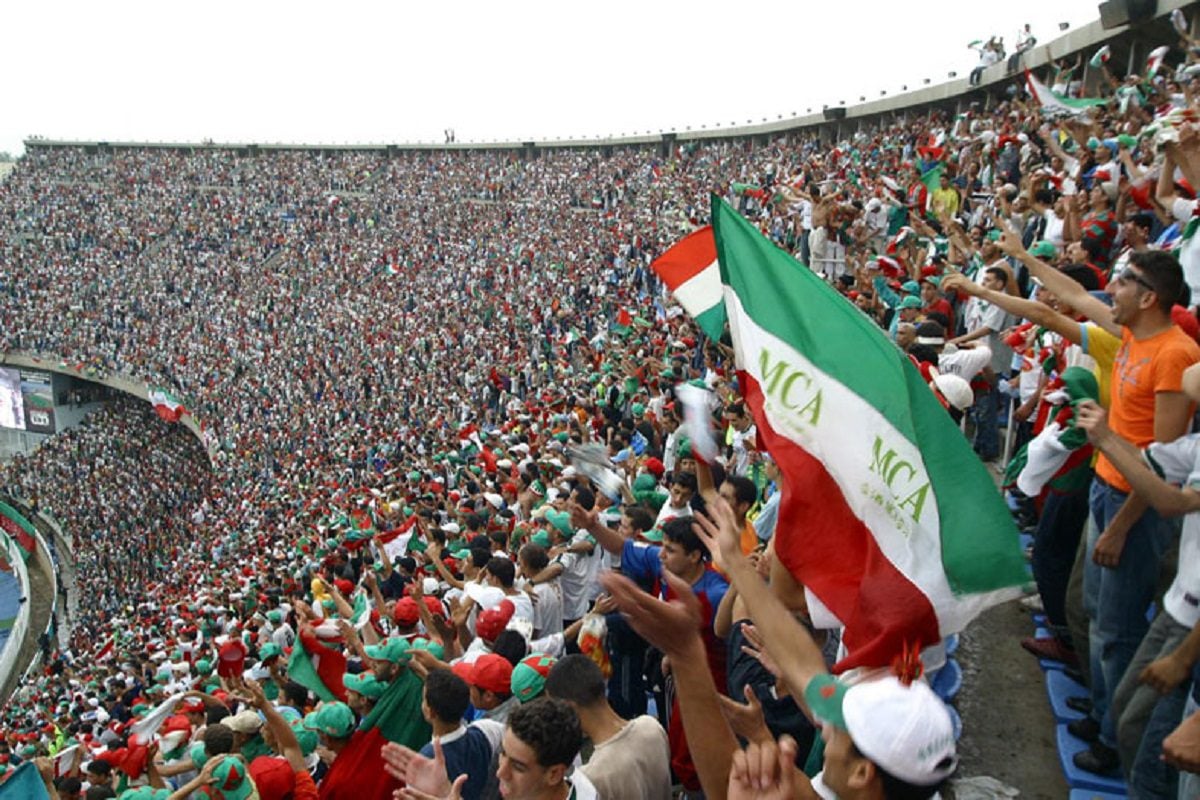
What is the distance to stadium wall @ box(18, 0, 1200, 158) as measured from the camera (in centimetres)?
1393

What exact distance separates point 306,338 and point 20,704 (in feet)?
52.7

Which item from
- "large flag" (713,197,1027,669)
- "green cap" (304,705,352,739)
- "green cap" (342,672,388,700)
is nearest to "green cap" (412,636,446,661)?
"green cap" (342,672,388,700)

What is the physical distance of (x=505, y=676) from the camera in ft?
12.5

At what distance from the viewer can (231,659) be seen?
8656mm

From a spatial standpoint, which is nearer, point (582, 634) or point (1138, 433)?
point (1138, 433)

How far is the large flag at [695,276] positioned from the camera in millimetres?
6871

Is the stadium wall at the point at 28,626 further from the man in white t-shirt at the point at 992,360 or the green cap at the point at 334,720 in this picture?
the man in white t-shirt at the point at 992,360

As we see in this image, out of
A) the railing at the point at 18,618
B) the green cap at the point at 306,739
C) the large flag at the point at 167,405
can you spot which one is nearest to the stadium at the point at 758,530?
the green cap at the point at 306,739

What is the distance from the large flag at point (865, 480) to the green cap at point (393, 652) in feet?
6.65

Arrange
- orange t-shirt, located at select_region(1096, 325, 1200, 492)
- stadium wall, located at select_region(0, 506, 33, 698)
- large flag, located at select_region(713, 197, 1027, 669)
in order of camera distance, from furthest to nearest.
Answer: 1. stadium wall, located at select_region(0, 506, 33, 698)
2. orange t-shirt, located at select_region(1096, 325, 1200, 492)
3. large flag, located at select_region(713, 197, 1027, 669)

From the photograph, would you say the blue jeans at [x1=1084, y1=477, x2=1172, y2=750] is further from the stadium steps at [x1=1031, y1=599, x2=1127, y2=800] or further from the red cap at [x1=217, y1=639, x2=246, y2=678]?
the red cap at [x1=217, y1=639, x2=246, y2=678]

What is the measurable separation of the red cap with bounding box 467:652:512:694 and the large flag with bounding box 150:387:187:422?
29891 millimetres

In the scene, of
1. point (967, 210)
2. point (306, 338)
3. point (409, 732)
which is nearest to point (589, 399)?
point (967, 210)

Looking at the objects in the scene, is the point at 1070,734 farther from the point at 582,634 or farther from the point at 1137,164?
the point at 1137,164
